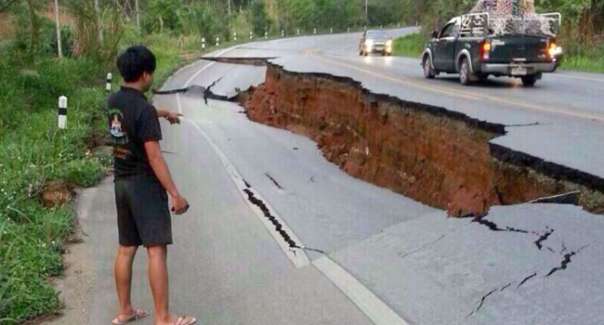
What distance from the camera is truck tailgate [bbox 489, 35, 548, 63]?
18.9m

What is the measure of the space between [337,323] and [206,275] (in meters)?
1.73

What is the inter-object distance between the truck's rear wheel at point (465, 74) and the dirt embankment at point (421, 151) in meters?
Answer: 2.95

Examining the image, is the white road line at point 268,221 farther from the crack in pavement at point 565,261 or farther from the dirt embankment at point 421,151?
the dirt embankment at point 421,151

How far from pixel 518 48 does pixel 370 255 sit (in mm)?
13350

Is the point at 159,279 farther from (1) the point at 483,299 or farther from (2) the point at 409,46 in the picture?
(2) the point at 409,46

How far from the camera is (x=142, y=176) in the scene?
5066 mm

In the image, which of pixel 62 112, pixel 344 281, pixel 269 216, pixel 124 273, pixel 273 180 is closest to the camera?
pixel 124 273

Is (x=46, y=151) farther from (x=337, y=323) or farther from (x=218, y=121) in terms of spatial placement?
(x=218, y=121)

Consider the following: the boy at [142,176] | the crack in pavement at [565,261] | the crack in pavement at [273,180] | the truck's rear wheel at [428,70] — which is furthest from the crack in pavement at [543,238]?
the truck's rear wheel at [428,70]

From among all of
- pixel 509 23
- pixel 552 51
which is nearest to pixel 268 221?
pixel 552 51

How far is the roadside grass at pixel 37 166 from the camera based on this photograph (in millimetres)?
5789

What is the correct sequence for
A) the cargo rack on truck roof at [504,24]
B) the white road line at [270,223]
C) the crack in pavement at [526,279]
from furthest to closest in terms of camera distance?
1. the cargo rack on truck roof at [504,24]
2. the white road line at [270,223]
3. the crack in pavement at [526,279]

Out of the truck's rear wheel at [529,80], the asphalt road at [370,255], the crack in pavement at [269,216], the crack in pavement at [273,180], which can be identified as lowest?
the crack in pavement at [273,180]

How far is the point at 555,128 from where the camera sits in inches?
437
